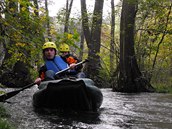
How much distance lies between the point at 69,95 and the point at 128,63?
21.6ft

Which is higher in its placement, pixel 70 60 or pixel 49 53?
pixel 49 53

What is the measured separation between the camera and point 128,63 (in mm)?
11492

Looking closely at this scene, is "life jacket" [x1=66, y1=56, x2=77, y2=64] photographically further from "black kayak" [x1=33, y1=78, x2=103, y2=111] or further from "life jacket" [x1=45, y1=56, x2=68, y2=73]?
"black kayak" [x1=33, y1=78, x2=103, y2=111]

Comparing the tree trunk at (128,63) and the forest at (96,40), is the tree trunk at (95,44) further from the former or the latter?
the tree trunk at (128,63)

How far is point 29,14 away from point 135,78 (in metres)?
7.84

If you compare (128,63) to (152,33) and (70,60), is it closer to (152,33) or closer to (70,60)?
(152,33)

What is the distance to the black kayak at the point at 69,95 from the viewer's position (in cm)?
504

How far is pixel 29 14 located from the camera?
4.12 metres

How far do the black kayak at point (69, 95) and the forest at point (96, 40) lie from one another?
0.47 meters

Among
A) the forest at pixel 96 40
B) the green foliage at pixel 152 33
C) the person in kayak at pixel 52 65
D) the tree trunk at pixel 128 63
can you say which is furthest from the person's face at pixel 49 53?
the tree trunk at pixel 128 63

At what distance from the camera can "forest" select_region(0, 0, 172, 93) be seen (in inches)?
166

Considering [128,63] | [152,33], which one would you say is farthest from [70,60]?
[152,33]

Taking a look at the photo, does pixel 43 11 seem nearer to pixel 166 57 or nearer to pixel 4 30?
pixel 4 30

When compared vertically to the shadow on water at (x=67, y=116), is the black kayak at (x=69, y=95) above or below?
above
